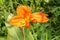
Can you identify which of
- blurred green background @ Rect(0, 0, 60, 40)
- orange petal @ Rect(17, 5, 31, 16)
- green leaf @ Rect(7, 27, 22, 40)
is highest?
orange petal @ Rect(17, 5, 31, 16)

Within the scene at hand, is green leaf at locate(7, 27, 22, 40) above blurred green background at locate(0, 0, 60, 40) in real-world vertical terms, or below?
above

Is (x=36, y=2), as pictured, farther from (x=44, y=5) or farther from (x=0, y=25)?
(x=0, y=25)

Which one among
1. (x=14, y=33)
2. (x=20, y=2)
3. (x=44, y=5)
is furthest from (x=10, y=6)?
(x=14, y=33)

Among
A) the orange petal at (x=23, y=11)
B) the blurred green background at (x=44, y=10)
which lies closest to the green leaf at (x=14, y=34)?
the orange petal at (x=23, y=11)

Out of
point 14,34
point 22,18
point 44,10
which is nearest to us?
point 22,18

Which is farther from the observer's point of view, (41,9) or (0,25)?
(41,9)

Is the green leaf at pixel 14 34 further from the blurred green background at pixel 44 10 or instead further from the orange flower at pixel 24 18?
the blurred green background at pixel 44 10

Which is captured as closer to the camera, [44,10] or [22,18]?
[22,18]

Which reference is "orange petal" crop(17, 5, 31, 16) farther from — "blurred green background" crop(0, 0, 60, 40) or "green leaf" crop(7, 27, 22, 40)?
"blurred green background" crop(0, 0, 60, 40)

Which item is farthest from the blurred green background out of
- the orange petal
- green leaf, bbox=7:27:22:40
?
the orange petal

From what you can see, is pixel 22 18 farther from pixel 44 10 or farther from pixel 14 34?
pixel 44 10

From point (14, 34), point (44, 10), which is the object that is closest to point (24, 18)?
point (14, 34)
